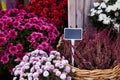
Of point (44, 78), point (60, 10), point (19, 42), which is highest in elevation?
point (60, 10)

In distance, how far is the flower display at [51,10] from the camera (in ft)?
11.9

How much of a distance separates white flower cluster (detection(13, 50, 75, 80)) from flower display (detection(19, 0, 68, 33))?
3.87ft

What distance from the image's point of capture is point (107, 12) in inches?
122

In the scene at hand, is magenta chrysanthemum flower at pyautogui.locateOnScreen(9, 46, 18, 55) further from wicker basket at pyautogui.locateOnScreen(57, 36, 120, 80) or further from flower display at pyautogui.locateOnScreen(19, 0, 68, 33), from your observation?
flower display at pyautogui.locateOnScreen(19, 0, 68, 33)

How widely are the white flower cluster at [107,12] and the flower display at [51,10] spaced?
2.05 ft

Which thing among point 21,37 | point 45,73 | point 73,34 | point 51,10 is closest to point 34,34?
point 21,37

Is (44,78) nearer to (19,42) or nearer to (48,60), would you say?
(48,60)

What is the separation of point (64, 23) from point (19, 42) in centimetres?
106

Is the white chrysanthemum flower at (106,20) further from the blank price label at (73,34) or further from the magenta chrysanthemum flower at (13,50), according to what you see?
the magenta chrysanthemum flower at (13,50)

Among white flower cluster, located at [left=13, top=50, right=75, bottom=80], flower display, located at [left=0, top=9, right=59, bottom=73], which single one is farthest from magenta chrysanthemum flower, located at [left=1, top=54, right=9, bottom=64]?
white flower cluster, located at [left=13, top=50, right=75, bottom=80]

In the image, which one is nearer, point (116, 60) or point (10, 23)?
point (116, 60)

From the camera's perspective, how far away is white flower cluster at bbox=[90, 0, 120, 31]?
10.0 ft

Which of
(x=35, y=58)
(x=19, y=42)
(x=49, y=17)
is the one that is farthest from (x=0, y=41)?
(x=49, y=17)

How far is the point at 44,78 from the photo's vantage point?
229cm
